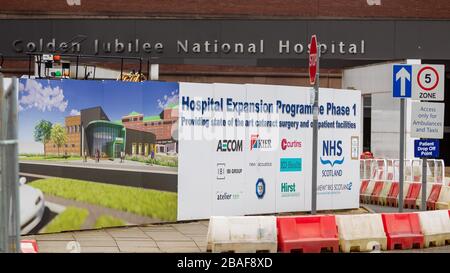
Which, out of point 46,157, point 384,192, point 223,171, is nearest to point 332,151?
point 223,171

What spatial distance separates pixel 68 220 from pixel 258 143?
5400mm

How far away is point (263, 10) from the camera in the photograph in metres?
44.8

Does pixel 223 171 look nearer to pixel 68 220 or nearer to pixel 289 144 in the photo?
pixel 289 144

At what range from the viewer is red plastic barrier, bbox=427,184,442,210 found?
76.6 ft

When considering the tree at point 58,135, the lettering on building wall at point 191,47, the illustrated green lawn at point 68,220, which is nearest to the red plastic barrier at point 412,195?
the illustrated green lawn at point 68,220

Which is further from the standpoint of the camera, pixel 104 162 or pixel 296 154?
pixel 296 154

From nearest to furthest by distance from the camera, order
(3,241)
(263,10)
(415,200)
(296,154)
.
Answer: (3,241) → (296,154) → (415,200) → (263,10)

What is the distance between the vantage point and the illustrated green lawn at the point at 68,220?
52.1 ft

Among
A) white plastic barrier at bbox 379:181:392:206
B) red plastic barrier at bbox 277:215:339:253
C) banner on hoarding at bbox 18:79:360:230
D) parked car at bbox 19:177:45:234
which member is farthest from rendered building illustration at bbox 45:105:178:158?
white plastic barrier at bbox 379:181:392:206

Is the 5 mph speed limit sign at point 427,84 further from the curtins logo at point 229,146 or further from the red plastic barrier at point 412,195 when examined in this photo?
the red plastic barrier at point 412,195

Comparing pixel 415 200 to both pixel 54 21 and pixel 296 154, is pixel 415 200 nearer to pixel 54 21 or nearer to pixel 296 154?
pixel 296 154

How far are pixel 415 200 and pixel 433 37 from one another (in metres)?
15.9
